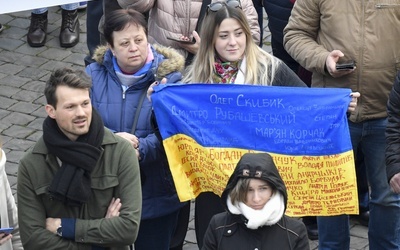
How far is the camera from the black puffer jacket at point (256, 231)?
20.7 feet

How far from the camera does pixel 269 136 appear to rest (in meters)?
7.27

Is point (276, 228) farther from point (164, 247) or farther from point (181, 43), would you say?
point (181, 43)

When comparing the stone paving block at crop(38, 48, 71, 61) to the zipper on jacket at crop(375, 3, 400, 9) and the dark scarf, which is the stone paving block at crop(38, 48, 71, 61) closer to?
the zipper on jacket at crop(375, 3, 400, 9)

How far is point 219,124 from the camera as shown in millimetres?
7328

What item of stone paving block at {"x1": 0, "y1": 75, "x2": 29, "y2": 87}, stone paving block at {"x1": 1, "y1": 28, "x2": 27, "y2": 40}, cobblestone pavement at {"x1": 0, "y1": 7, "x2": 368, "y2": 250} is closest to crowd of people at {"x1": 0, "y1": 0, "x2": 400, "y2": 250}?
cobblestone pavement at {"x1": 0, "y1": 7, "x2": 368, "y2": 250}

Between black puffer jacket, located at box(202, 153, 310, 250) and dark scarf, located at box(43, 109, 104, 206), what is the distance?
780 mm

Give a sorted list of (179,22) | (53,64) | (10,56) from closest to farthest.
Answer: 1. (179,22)
2. (53,64)
3. (10,56)

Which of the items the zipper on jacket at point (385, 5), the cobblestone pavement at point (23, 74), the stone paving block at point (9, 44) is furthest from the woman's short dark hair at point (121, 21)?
the stone paving block at point (9, 44)

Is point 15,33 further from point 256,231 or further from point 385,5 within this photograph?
point 256,231

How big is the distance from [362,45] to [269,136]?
2.92 feet

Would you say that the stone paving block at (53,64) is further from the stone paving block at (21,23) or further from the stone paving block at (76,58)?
the stone paving block at (21,23)

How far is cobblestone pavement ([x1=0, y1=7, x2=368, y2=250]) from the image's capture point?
1007 centimetres

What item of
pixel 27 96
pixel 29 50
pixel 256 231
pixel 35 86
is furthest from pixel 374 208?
pixel 29 50

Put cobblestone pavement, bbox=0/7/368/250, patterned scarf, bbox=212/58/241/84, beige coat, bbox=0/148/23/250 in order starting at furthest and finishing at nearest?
cobblestone pavement, bbox=0/7/368/250
patterned scarf, bbox=212/58/241/84
beige coat, bbox=0/148/23/250
